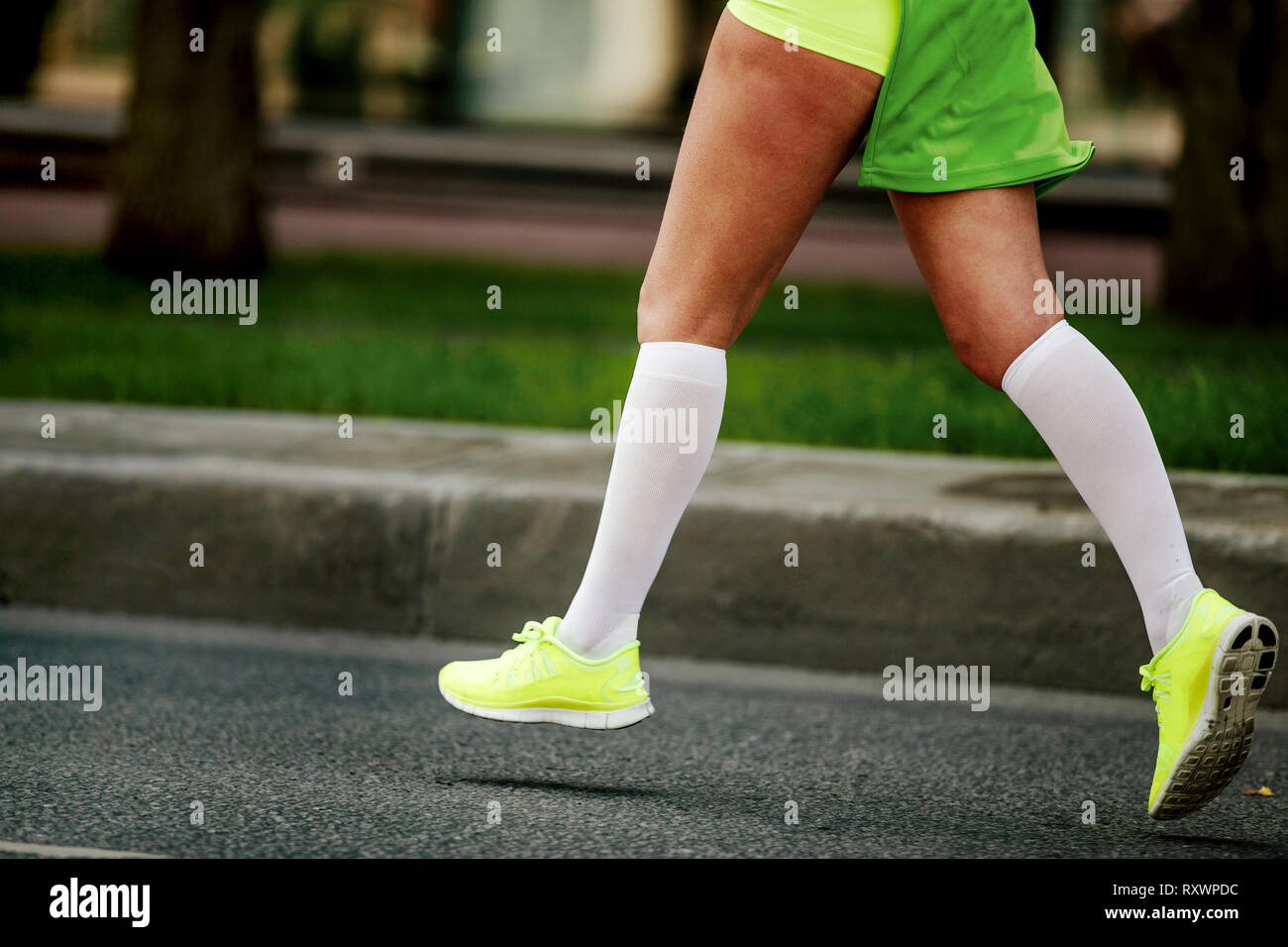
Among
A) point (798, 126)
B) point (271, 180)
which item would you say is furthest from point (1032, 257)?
point (271, 180)

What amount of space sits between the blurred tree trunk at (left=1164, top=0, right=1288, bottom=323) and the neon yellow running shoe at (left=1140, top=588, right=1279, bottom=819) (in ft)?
19.8

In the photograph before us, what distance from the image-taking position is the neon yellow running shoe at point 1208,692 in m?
2.41

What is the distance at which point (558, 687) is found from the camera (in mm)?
2701

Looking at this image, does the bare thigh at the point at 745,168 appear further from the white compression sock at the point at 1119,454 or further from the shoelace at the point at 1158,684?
the shoelace at the point at 1158,684

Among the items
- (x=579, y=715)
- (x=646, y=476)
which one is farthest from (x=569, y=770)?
(x=646, y=476)

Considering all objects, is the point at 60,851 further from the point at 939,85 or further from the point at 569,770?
the point at 939,85

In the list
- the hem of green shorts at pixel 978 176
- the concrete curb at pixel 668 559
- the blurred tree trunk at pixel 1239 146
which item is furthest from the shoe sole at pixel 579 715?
the blurred tree trunk at pixel 1239 146

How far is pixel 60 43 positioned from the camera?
52.0 ft

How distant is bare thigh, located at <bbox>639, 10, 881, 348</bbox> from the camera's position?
8.09 ft

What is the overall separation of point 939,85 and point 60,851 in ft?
5.35

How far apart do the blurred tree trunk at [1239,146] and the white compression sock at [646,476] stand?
6064mm

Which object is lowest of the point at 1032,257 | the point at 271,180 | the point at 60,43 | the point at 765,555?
the point at 765,555
